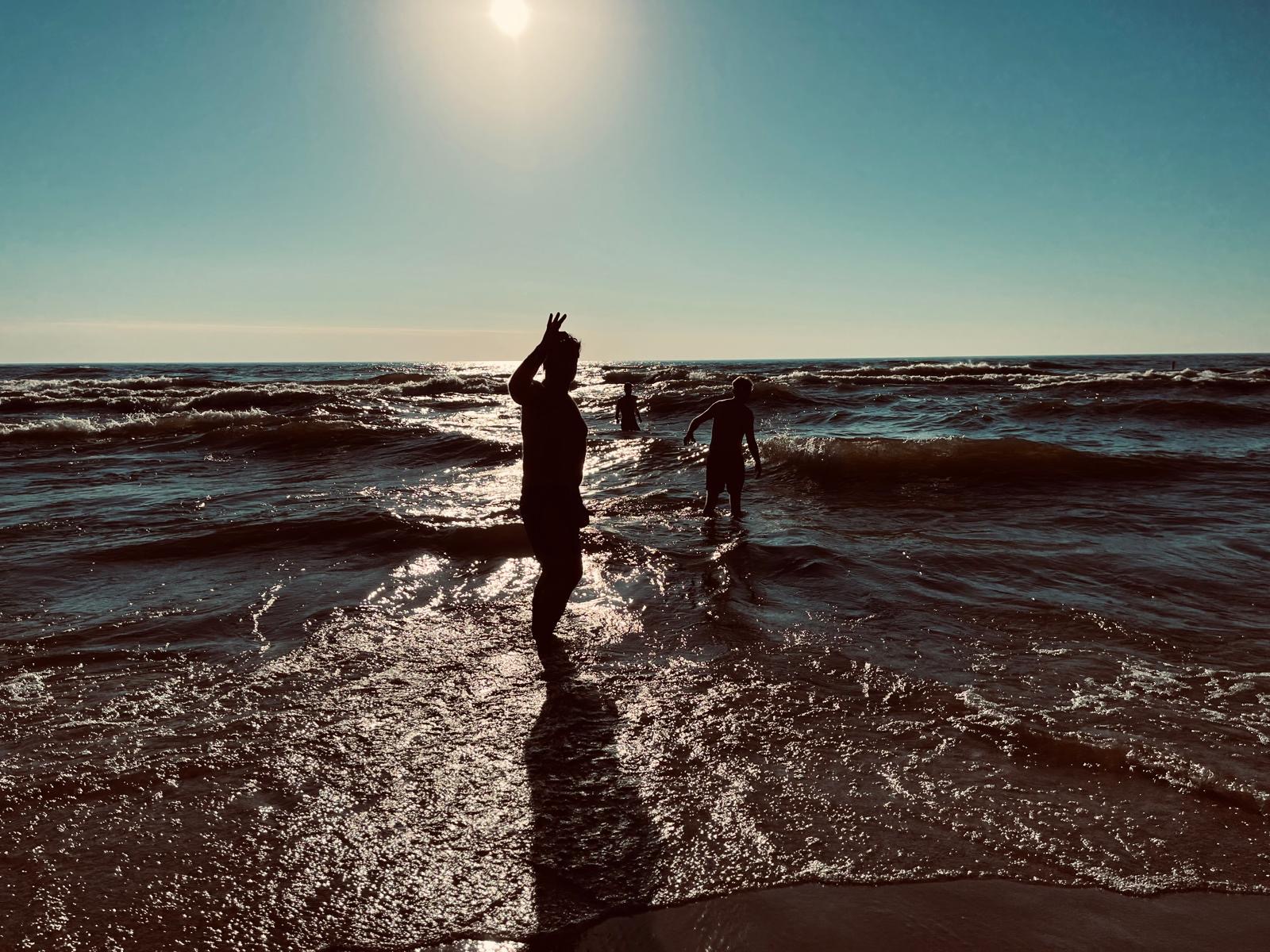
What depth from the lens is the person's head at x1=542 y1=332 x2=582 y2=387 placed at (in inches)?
167

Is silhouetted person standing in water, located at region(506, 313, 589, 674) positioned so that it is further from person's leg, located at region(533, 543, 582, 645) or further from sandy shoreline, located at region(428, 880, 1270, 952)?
sandy shoreline, located at region(428, 880, 1270, 952)

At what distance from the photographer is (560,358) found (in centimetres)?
427

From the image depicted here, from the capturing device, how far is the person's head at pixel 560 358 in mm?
4250

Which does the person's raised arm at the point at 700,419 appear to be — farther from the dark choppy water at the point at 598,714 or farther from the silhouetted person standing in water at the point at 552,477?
the silhouetted person standing in water at the point at 552,477

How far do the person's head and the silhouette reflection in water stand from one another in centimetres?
197

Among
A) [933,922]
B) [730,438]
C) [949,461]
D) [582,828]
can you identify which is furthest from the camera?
[949,461]

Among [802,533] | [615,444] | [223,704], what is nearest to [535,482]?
[223,704]

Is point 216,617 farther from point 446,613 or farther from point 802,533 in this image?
point 802,533

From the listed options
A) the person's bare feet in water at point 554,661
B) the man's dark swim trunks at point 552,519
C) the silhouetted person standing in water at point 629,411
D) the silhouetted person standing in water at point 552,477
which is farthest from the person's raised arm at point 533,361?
the silhouetted person standing in water at point 629,411

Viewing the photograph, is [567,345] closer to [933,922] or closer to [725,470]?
[933,922]

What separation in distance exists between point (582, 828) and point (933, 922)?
4.23ft

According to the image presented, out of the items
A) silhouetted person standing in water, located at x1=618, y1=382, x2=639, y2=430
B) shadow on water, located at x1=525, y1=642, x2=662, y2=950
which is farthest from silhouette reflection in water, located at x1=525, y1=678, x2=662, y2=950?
silhouetted person standing in water, located at x1=618, y1=382, x2=639, y2=430

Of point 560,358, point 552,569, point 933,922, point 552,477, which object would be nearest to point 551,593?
point 552,569

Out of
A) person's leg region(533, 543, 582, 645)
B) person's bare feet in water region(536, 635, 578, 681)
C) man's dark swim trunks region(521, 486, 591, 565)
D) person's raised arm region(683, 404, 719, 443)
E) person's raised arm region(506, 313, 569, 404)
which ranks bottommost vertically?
person's bare feet in water region(536, 635, 578, 681)
